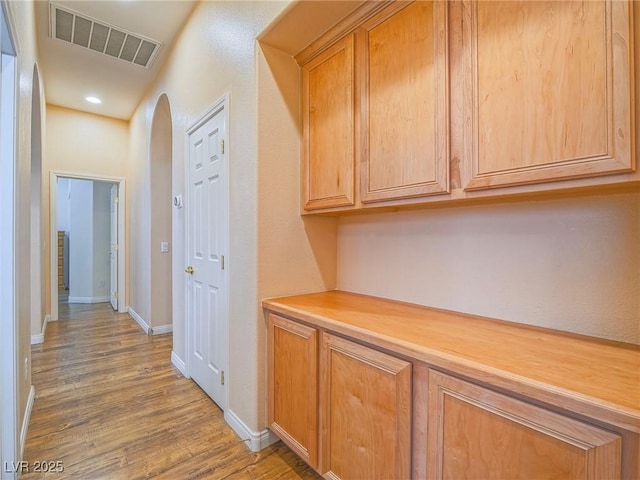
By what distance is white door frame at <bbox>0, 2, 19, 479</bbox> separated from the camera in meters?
1.49

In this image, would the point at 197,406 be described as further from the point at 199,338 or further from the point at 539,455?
the point at 539,455

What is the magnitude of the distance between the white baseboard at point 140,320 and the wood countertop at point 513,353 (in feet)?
10.3

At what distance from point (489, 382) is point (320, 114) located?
60.3 inches

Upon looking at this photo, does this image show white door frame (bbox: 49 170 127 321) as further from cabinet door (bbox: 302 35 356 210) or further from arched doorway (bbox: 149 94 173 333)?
cabinet door (bbox: 302 35 356 210)

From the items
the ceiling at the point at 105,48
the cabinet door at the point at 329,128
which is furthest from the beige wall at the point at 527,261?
the ceiling at the point at 105,48

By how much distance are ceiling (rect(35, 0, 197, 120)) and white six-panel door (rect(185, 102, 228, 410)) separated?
103cm

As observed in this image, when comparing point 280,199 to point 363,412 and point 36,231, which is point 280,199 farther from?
point 36,231

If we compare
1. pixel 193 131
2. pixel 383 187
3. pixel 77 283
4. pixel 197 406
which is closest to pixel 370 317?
pixel 383 187

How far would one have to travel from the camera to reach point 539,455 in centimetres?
77

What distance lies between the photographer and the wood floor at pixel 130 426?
1624 millimetres

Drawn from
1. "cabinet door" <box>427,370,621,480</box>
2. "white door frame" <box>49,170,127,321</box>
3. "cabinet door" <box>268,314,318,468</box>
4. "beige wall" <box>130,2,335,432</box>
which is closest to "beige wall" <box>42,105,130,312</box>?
"white door frame" <box>49,170,127,321</box>

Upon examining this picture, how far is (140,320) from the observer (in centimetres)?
415

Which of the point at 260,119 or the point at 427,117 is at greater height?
the point at 260,119

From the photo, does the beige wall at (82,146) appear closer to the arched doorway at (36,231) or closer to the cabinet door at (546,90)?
the arched doorway at (36,231)
